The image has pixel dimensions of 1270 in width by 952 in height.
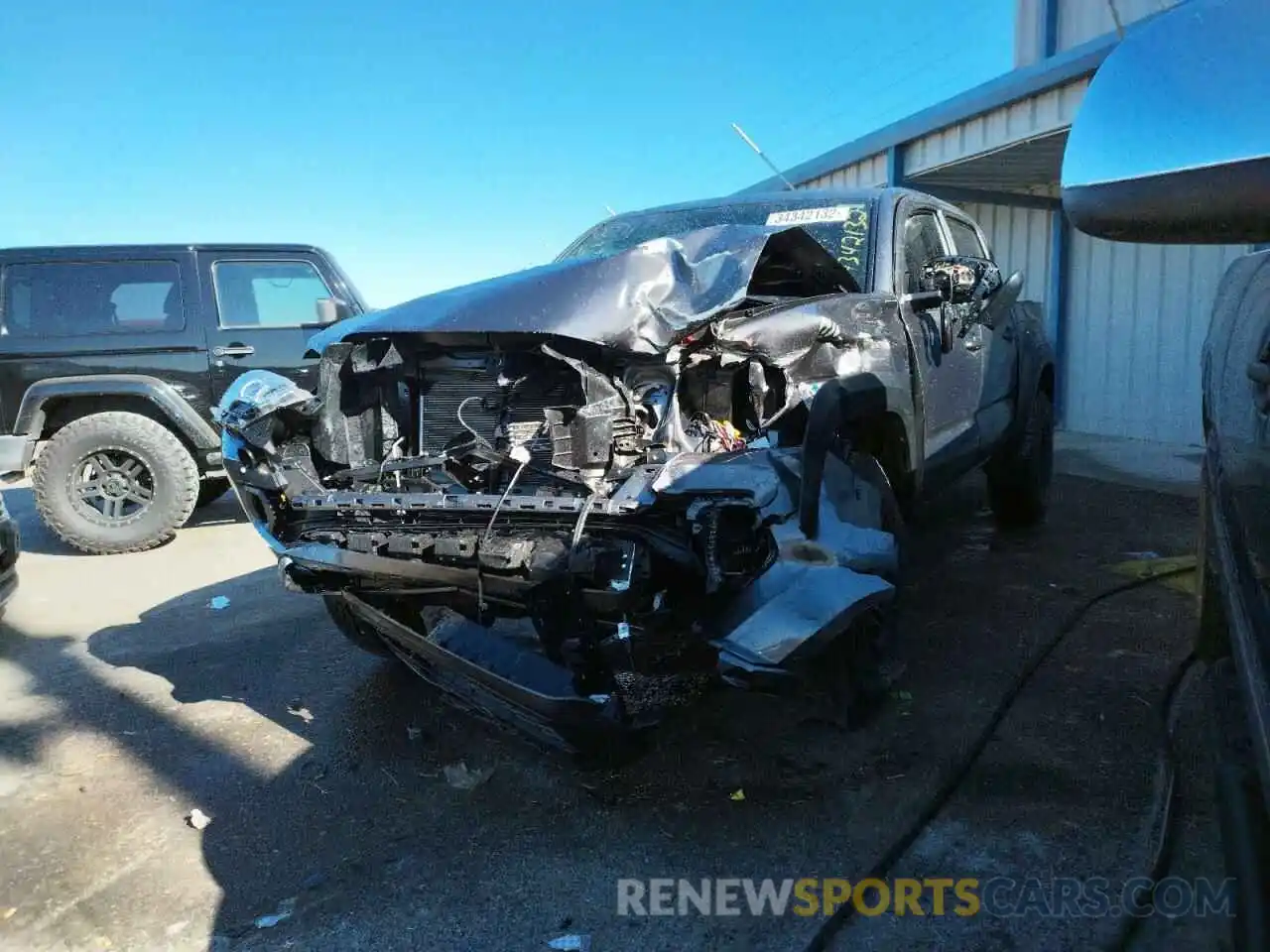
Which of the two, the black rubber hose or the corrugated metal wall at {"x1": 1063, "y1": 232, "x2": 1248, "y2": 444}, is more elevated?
the corrugated metal wall at {"x1": 1063, "y1": 232, "x2": 1248, "y2": 444}

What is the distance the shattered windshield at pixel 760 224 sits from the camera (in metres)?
3.70

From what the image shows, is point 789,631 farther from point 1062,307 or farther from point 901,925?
point 1062,307

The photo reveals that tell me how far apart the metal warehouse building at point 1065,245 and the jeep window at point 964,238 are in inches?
112

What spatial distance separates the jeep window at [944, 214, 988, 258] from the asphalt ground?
6.27 ft

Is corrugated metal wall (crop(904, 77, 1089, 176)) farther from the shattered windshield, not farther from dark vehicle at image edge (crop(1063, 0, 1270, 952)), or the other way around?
dark vehicle at image edge (crop(1063, 0, 1270, 952))

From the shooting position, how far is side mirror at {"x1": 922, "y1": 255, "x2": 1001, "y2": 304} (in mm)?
3619

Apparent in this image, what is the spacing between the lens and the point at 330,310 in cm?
596

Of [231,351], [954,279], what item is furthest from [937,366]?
[231,351]

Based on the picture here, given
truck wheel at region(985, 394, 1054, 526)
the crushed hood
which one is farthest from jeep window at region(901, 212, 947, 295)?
truck wheel at region(985, 394, 1054, 526)

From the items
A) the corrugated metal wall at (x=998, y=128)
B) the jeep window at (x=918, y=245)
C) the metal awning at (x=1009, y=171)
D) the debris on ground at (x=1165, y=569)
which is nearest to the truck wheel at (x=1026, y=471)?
the debris on ground at (x=1165, y=569)

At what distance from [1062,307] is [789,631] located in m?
8.82

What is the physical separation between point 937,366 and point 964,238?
1.66 meters

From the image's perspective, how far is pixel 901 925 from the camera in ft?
6.85

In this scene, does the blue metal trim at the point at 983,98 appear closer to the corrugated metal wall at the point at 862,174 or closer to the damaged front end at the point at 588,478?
the corrugated metal wall at the point at 862,174
